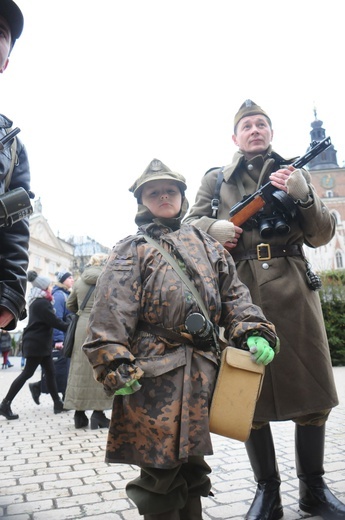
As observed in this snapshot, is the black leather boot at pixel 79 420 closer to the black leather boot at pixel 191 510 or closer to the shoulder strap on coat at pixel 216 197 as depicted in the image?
the shoulder strap on coat at pixel 216 197

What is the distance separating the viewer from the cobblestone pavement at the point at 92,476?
2.90 metres

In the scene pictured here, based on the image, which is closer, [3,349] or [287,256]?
[287,256]

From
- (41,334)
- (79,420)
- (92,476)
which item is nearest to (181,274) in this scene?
(92,476)

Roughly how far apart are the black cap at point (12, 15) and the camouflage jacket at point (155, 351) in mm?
1257

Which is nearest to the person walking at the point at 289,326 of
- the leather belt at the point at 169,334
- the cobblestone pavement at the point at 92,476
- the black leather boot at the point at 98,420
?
the cobblestone pavement at the point at 92,476

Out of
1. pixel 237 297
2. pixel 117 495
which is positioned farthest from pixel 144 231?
pixel 117 495

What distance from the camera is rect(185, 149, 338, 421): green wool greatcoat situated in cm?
272

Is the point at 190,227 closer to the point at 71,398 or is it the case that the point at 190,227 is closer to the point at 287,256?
the point at 287,256

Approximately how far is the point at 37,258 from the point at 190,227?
41.3 m

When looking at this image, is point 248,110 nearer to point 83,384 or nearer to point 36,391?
point 83,384

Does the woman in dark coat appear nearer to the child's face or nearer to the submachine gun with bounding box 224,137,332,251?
the submachine gun with bounding box 224,137,332,251

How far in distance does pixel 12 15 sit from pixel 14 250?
123 cm

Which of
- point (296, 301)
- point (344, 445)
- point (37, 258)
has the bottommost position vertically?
point (344, 445)

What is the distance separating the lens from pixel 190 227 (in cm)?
272
